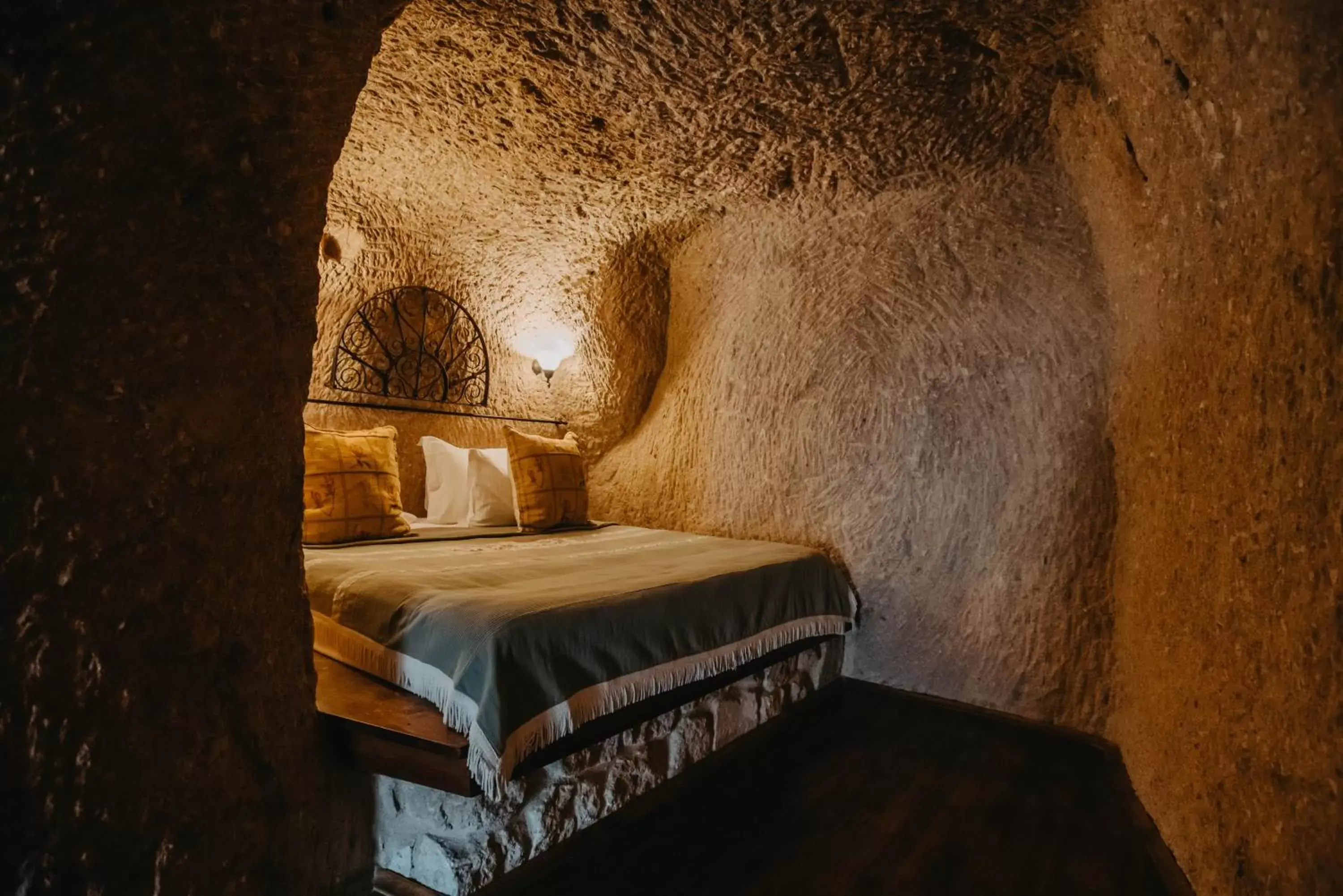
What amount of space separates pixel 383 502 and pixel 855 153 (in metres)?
2.22

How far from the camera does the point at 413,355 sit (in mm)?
3365

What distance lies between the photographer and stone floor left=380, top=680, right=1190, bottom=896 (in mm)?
1497

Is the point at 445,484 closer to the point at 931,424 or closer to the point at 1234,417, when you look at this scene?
the point at 931,424

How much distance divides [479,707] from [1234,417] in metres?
1.57

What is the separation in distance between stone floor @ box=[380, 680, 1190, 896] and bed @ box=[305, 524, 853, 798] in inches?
13.4

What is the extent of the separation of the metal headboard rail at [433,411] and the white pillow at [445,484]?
20 cm

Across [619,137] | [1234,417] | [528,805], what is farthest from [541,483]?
[1234,417]

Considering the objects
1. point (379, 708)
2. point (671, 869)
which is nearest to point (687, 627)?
point (671, 869)

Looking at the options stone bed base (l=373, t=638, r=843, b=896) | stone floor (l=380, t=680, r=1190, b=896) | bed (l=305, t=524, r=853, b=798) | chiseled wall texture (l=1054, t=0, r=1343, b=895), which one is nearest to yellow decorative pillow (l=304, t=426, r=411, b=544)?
bed (l=305, t=524, r=853, b=798)

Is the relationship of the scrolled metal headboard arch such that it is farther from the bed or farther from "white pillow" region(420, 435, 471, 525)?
the bed

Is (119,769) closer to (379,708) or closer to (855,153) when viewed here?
(379,708)

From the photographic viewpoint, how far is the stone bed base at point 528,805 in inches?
56.2

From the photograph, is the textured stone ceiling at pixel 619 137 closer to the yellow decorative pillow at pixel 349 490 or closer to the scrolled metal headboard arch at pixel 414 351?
the scrolled metal headboard arch at pixel 414 351

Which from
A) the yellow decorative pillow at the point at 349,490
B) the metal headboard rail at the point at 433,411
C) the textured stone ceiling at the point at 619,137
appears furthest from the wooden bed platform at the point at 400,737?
the textured stone ceiling at the point at 619,137
